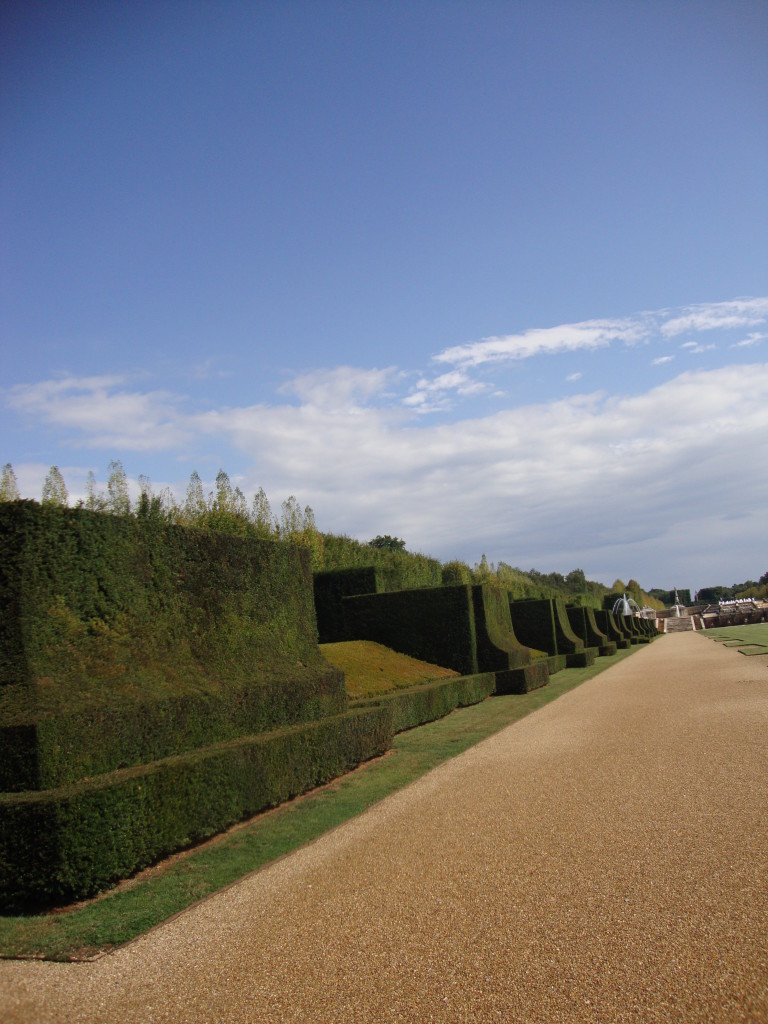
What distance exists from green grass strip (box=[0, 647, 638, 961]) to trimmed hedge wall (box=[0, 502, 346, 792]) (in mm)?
1193

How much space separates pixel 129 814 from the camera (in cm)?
646

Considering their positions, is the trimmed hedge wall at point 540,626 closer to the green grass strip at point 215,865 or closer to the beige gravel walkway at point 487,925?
the green grass strip at point 215,865

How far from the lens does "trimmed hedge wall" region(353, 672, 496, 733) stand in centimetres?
1450

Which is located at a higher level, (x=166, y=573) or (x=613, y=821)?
(x=166, y=573)

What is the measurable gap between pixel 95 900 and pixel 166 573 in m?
4.47

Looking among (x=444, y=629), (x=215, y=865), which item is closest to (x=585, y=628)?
(x=444, y=629)

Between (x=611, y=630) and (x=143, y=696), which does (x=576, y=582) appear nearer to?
(x=611, y=630)

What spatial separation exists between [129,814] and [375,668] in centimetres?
1242

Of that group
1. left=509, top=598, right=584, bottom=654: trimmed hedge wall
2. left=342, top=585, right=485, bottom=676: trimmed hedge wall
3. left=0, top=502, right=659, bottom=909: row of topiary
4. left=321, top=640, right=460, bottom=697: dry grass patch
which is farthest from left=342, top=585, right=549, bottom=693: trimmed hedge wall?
left=509, top=598, right=584, bottom=654: trimmed hedge wall

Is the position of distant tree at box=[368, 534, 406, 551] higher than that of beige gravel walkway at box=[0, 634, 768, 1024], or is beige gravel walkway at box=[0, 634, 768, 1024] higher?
distant tree at box=[368, 534, 406, 551]

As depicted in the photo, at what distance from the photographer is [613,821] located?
23.2ft

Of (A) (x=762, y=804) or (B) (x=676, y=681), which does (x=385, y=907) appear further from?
(B) (x=676, y=681)

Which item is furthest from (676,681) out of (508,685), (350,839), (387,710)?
(350,839)

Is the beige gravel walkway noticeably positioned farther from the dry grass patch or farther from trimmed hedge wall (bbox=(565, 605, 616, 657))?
trimmed hedge wall (bbox=(565, 605, 616, 657))
